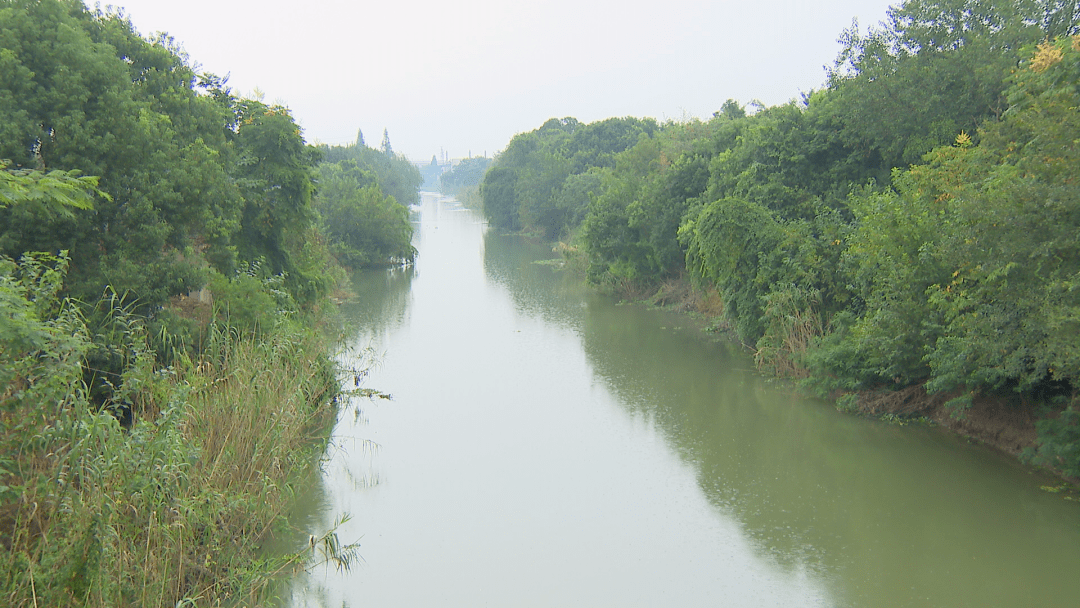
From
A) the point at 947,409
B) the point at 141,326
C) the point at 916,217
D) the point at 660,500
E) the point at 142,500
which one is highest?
the point at 916,217

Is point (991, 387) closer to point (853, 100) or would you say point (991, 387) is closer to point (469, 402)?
point (853, 100)

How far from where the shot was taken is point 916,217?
12281 millimetres

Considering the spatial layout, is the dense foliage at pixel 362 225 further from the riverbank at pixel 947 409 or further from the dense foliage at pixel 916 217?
the riverbank at pixel 947 409

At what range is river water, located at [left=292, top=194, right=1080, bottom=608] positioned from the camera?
8.59 m

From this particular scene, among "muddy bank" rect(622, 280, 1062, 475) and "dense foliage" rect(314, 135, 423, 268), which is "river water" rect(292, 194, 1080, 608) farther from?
"dense foliage" rect(314, 135, 423, 268)

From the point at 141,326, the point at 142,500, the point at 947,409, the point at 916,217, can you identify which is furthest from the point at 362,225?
the point at 142,500

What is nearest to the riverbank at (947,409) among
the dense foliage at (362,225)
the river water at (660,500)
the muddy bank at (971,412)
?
the muddy bank at (971,412)

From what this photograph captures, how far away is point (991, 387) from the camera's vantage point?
1171cm

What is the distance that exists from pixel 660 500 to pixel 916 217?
19.7ft

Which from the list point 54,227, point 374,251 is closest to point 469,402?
point 54,227

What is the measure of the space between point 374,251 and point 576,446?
25478 mm

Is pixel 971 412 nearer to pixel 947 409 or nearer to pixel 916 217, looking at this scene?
pixel 947 409

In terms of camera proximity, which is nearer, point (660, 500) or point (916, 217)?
point (660, 500)

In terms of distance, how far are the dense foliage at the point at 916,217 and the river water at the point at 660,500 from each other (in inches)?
49.3
